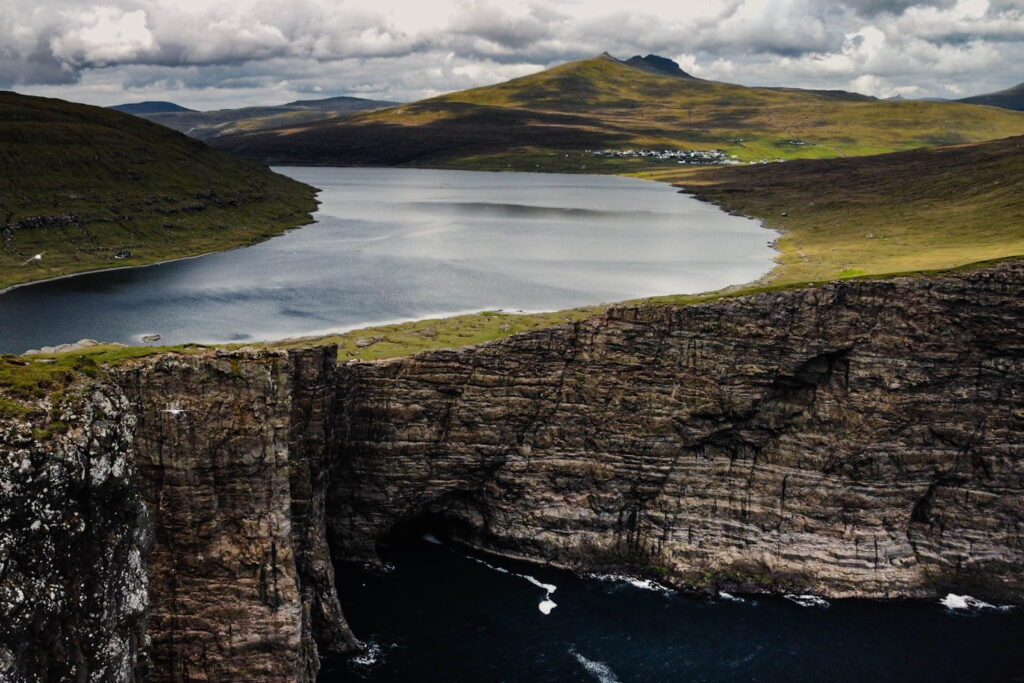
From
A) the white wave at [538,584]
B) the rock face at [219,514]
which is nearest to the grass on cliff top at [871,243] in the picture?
the rock face at [219,514]

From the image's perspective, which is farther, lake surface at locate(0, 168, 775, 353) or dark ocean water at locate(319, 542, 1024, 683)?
lake surface at locate(0, 168, 775, 353)

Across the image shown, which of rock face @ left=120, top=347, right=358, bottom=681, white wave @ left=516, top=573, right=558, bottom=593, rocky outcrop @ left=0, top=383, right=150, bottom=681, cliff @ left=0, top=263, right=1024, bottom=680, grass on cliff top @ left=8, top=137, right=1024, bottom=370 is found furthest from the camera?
grass on cliff top @ left=8, top=137, right=1024, bottom=370

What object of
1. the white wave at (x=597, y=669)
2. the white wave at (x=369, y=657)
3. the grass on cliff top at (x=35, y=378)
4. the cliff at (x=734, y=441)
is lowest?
the white wave at (x=597, y=669)

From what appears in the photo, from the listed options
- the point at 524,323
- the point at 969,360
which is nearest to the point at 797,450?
the point at 969,360

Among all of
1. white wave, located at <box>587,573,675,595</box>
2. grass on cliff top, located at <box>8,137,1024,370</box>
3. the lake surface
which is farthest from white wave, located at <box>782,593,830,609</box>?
the lake surface

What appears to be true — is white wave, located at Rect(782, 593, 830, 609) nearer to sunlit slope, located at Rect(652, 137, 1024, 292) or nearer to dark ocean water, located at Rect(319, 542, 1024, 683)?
dark ocean water, located at Rect(319, 542, 1024, 683)

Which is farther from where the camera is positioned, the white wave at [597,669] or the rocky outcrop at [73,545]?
the white wave at [597,669]

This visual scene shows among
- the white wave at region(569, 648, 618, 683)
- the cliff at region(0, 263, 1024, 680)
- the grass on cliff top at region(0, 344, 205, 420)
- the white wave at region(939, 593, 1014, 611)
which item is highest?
the grass on cliff top at region(0, 344, 205, 420)

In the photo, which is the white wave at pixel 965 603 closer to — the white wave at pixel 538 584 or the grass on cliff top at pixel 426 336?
the white wave at pixel 538 584
